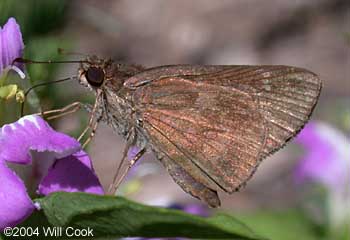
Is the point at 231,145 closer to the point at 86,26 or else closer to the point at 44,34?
the point at 44,34

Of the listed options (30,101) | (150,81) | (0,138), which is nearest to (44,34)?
(150,81)

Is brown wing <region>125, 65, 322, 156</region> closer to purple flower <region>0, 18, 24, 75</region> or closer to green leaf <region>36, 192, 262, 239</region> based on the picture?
purple flower <region>0, 18, 24, 75</region>

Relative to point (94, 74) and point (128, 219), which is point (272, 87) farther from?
point (128, 219)

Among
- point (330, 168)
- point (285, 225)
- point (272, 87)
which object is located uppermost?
point (272, 87)

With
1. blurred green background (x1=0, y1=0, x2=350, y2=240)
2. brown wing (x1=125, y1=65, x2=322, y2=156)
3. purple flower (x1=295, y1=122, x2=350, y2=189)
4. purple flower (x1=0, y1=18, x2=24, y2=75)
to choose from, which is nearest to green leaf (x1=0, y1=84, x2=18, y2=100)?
purple flower (x1=0, y1=18, x2=24, y2=75)

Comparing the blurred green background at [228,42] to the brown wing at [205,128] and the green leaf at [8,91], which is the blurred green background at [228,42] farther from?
the green leaf at [8,91]

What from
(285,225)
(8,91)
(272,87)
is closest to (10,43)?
(8,91)
